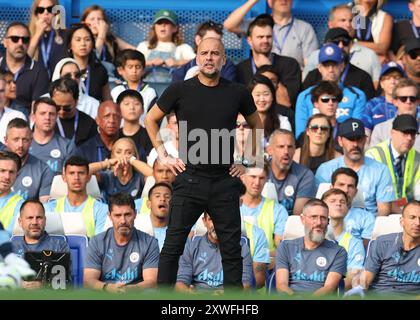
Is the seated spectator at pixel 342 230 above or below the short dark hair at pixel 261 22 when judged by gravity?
below

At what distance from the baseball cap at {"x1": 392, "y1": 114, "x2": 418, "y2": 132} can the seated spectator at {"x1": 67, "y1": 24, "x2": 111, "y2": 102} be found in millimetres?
3464

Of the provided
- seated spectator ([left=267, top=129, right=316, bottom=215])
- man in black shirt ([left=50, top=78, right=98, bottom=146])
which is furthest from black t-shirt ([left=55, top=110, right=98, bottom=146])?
seated spectator ([left=267, top=129, right=316, bottom=215])

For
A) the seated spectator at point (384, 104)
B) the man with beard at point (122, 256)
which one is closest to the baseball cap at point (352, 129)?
the seated spectator at point (384, 104)

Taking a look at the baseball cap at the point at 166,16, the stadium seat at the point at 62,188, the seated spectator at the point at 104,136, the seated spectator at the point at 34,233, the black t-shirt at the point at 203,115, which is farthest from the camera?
the baseball cap at the point at 166,16

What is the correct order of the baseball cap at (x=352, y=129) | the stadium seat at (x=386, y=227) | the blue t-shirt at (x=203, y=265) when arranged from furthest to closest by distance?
the baseball cap at (x=352, y=129), the stadium seat at (x=386, y=227), the blue t-shirt at (x=203, y=265)

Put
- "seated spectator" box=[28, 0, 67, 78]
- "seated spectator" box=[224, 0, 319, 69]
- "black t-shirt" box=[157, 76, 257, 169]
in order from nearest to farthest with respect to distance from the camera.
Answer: "black t-shirt" box=[157, 76, 257, 169] < "seated spectator" box=[28, 0, 67, 78] < "seated spectator" box=[224, 0, 319, 69]

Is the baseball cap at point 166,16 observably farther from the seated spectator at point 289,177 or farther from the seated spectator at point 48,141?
the seated spectator at point 289,177

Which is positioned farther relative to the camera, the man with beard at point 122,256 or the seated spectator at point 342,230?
the seated spectator at point 342,230

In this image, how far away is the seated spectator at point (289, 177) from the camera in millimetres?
13312

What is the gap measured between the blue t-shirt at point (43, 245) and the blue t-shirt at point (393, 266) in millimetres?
2790

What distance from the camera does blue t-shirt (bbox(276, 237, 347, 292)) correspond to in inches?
458

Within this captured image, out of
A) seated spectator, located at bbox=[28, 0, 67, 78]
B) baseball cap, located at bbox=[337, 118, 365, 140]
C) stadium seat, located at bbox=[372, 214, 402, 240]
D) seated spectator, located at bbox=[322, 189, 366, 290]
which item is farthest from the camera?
seated spectator, located at bbox=[28, 0, 67, 78]

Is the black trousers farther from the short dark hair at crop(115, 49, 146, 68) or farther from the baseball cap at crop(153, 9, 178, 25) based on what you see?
the baseball cap at crop(153, 9, 178, 25)

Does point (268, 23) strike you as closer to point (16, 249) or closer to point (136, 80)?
point (136, 80)
